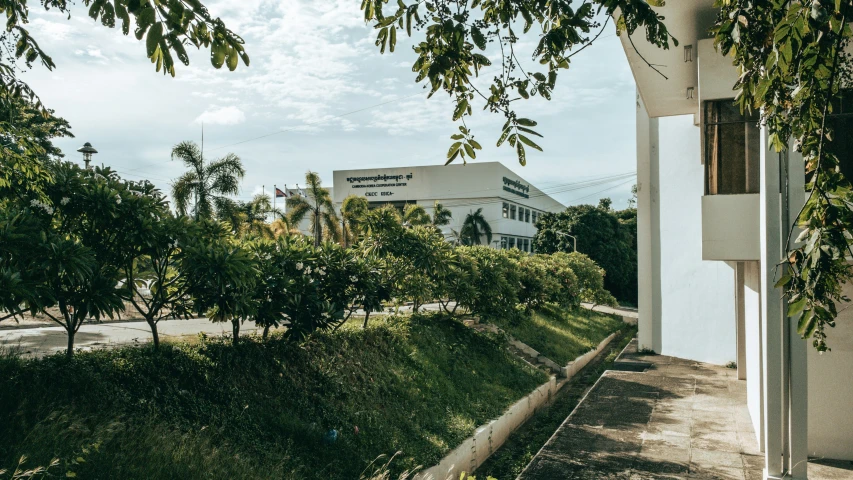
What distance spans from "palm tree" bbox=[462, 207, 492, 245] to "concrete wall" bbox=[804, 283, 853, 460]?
44.2 m

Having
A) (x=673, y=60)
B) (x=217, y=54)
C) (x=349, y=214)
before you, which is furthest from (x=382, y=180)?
(x=217, y=54)

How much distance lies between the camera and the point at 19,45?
4.27 meters

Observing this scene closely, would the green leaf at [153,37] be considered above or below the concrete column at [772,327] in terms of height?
above

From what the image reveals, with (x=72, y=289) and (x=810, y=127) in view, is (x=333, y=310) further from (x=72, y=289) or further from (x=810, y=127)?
(x=810, y=127)

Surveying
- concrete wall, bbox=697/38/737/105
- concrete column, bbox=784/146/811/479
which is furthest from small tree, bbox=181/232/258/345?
concrete wall, bbox=697/38/737/105

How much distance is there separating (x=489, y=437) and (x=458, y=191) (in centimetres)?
4850

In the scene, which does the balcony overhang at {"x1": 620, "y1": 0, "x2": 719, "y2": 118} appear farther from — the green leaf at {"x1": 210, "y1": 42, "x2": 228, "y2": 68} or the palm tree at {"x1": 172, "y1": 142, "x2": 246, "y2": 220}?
the palm tree at {"x1": 172, "y1": 142, "x2": 246, "y2": 220}

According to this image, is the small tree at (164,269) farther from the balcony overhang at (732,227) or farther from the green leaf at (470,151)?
the balcony overhang at (732,227)

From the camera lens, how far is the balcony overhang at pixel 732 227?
9266mm

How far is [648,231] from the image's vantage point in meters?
19.1

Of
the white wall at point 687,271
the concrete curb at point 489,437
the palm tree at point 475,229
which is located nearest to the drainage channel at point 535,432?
the concrete curb at point 489,437

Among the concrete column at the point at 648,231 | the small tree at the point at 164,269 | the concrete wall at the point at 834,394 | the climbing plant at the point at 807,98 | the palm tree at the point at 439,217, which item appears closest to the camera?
the climbing plant at the point at 807,98

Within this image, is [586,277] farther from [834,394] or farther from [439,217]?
[439,217]

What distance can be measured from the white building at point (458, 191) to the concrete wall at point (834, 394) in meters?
45.9
